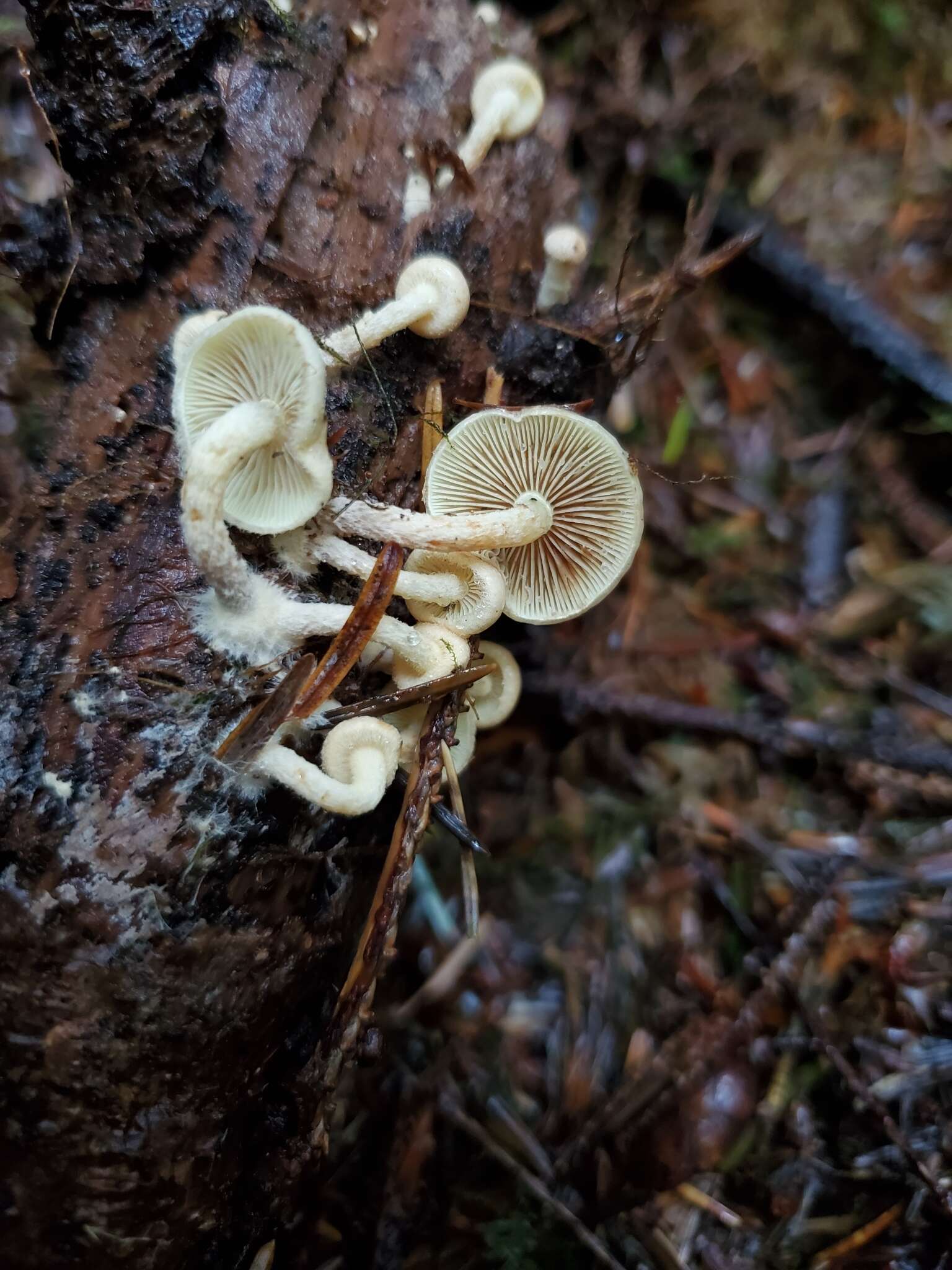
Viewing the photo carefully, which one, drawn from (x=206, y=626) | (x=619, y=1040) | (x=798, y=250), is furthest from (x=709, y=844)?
(x=798, y=250)

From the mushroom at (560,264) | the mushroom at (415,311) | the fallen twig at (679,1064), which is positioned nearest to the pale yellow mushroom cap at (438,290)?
the mushroom at (415,311)

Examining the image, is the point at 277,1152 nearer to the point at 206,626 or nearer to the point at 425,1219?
the point at 425,1219

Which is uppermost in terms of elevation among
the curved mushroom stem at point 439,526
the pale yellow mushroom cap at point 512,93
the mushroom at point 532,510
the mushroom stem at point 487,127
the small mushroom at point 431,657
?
the pale yellow mushroom cap at point 512,93

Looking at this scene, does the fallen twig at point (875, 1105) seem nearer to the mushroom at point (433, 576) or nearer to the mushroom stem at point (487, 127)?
the mushroom at point (433, 576)

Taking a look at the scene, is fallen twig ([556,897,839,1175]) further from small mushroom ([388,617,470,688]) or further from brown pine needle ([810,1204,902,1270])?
small mushroom ([388,617,470,688])

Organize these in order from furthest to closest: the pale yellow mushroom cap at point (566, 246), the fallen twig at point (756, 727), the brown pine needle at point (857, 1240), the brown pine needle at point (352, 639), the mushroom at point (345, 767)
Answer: the fallen twig at point (756, 727) < the pale yellow mushroom cap at point (566, 246) < the brown pine needle at point (857, 1240) < the brown pine needle at point (352, 639) < the mushroom at point (345, 767)
